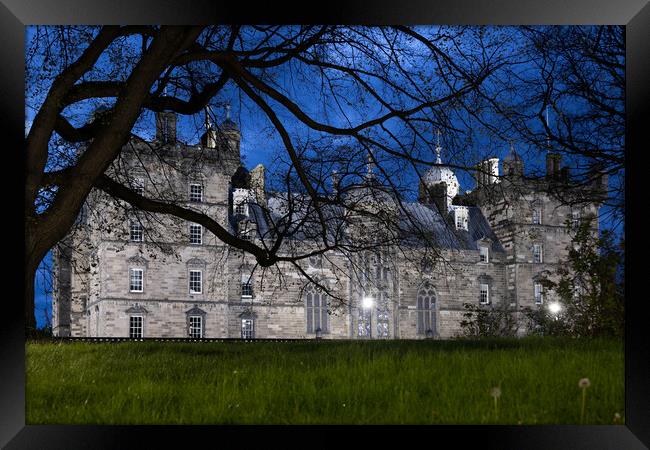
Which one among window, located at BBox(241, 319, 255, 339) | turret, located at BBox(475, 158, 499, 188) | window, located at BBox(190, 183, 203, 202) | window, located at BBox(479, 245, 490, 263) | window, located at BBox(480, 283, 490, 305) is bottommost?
window, located at BBox(241, 319, 255, 339)

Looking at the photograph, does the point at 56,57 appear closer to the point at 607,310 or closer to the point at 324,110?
the point at 324,110

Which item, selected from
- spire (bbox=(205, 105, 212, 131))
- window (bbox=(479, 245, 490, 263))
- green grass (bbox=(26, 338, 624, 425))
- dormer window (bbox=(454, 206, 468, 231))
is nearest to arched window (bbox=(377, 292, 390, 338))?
window (bbox=(479, 245, 490, 263))

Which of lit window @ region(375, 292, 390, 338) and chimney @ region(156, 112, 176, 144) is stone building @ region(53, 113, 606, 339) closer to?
lit window @ region(375, 292, 390, 338)

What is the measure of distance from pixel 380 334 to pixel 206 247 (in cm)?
818

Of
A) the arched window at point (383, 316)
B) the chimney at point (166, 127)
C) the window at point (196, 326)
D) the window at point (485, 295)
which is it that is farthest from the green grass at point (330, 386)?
the arched window at point (383, 316)

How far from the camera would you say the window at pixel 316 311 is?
27431 millimetres

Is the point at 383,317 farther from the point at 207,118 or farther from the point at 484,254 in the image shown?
the point at 207,118

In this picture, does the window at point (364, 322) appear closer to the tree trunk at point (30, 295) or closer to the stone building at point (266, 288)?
the stone building at point (266, 288)

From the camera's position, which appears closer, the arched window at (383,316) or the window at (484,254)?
the window at (484,254)

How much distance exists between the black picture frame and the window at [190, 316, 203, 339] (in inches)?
808

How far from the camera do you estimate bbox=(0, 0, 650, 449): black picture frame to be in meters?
4.73
